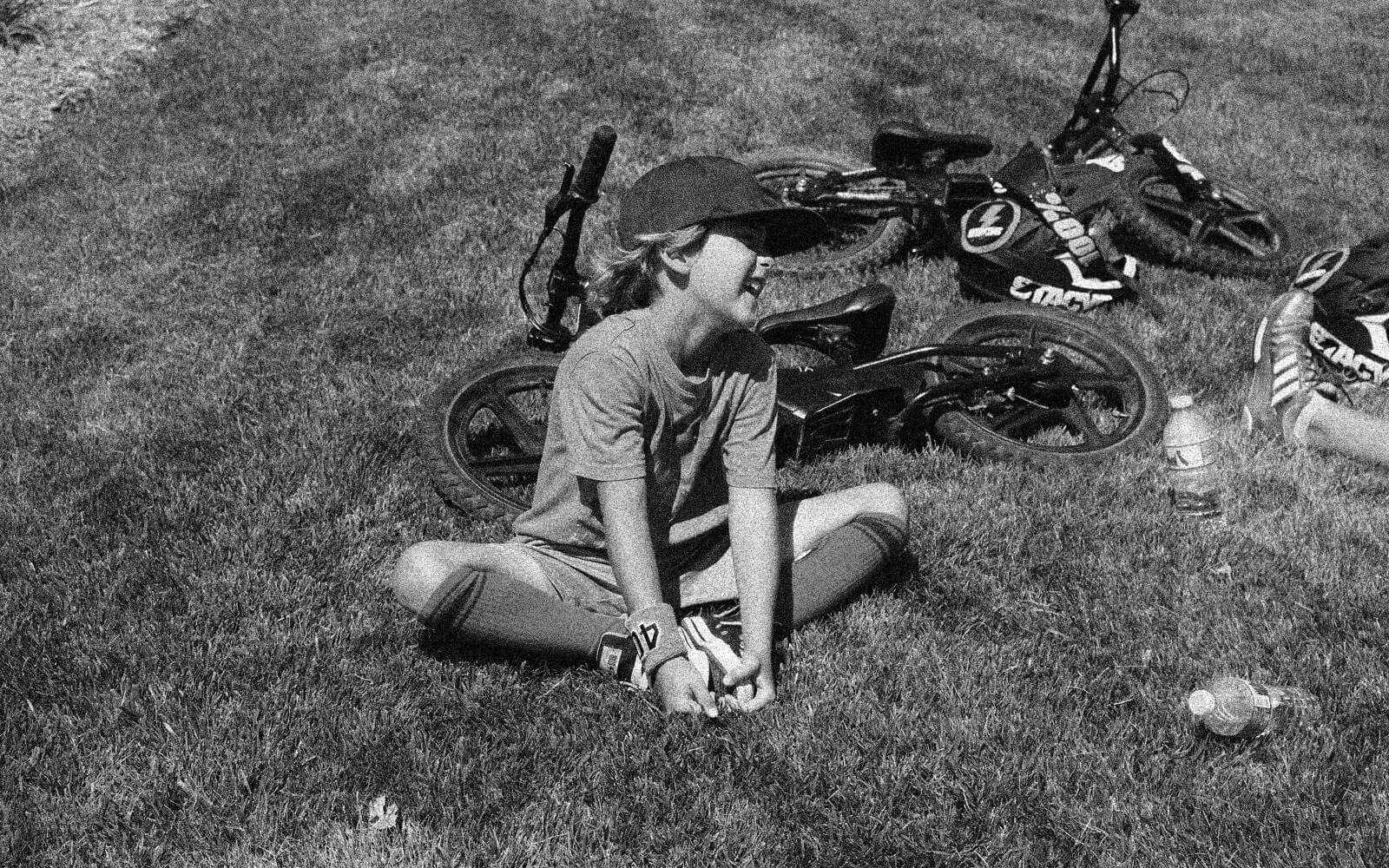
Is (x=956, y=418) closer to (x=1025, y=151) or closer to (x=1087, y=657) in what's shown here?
(x=1087, y=657)

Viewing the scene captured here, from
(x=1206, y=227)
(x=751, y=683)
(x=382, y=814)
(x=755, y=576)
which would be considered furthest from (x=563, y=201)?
(x=1206, y=227)

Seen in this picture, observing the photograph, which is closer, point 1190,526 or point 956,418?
point 1190,526

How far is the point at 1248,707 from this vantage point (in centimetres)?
311

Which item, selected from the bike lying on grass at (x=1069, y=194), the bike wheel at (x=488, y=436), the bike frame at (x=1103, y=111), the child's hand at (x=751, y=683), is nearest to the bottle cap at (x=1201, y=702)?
the child's hand at (x=751, y=683)

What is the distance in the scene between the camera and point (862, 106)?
8711mm

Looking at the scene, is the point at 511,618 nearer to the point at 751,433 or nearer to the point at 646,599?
the point at 646,599

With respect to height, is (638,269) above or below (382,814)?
above

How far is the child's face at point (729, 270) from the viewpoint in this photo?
9.71 feet

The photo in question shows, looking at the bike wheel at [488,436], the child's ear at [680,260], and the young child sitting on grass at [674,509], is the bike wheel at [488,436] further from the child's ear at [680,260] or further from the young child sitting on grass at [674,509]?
the child's ear at [680,260]

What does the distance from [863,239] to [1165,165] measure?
2.09 m

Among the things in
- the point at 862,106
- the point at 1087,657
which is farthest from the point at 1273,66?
the point at 1087,657

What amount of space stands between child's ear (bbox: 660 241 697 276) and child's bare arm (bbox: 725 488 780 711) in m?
0.75

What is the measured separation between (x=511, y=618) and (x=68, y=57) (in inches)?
318

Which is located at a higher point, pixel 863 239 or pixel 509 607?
pixel 509 607
